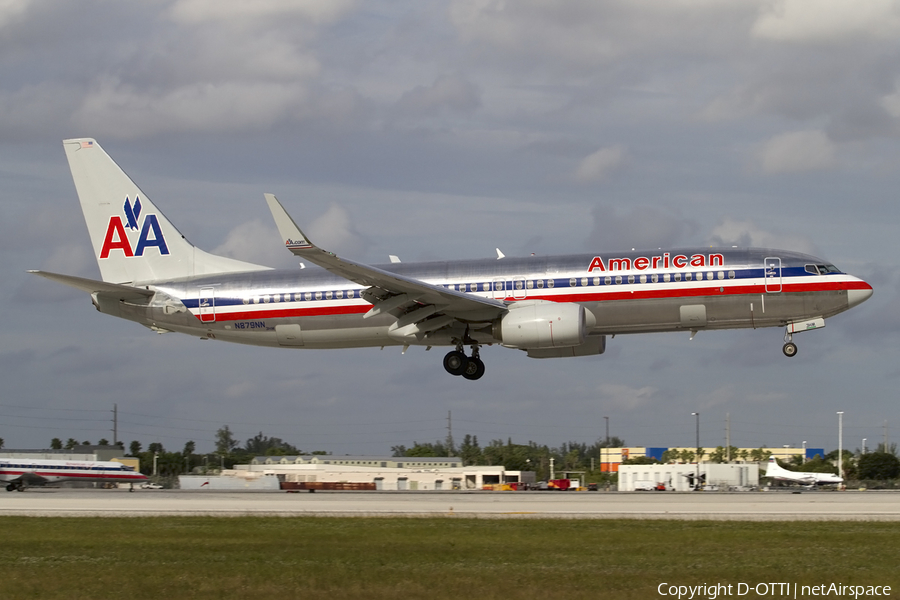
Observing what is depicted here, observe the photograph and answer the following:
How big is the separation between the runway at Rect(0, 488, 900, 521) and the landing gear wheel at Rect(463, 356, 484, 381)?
5327mm

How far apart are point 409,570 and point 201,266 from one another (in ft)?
96.4

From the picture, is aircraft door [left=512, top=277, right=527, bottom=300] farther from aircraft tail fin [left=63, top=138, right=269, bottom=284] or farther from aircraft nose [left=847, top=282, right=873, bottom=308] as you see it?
aircraft tail fin [left=63, top=138, right=269, bottom=284]

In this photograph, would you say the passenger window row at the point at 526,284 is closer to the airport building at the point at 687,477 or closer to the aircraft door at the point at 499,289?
the aircraft door at the point at 499,289

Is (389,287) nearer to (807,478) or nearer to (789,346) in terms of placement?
(789,346)

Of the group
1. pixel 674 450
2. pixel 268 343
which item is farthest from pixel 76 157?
pixel 674 450

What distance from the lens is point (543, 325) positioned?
124 feet

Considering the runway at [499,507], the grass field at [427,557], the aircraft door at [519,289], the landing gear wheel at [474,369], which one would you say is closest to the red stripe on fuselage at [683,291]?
the aircraft door at [519,289]

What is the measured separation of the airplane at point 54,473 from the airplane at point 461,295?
71.9ft

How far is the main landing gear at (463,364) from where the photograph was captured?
4219 cm

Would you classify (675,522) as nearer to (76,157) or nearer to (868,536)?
(868,536)

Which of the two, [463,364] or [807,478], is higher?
[463,364]

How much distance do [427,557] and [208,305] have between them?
2544 cm

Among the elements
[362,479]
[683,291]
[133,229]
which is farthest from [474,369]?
[362,479]

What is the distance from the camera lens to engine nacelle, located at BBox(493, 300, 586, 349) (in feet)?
123
